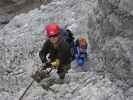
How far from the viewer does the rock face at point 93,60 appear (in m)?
8.24

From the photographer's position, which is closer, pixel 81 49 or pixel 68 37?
pixel 68 37

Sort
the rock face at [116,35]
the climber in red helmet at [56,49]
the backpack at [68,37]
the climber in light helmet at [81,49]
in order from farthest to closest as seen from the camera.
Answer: the climber in light helmet at [81,49]
the backpack at [68,37]
the rock face at [116,35]
the climber in red helmet at [56,49]

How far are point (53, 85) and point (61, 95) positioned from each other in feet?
1.31

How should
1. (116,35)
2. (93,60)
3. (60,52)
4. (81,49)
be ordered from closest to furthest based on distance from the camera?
1. (60,52)
2. (116,35)
3. (81,49)
4. (93,60)

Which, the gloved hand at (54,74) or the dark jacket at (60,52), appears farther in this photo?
the gloved hand at (54,74)

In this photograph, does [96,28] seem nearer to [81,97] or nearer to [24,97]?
[81,97]

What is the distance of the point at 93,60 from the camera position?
9.41 metres

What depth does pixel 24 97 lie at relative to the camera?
29.9 ft

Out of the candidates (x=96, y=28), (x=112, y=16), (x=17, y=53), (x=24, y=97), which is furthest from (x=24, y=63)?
(x=112, y=16)

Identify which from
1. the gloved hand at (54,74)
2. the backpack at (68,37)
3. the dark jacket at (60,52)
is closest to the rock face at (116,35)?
the backpack at (68,37)

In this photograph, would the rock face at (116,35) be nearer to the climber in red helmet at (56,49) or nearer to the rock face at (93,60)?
the rock face at (93,60)

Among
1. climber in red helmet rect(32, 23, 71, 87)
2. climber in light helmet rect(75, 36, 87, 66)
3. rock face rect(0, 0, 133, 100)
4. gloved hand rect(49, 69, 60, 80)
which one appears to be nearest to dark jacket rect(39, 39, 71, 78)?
climber in red helmet rect(32, 23, 71, 87)

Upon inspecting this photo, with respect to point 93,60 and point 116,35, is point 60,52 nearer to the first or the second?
point 116,35

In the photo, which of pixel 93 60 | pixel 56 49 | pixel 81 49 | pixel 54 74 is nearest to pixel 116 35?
pixel 81 49
